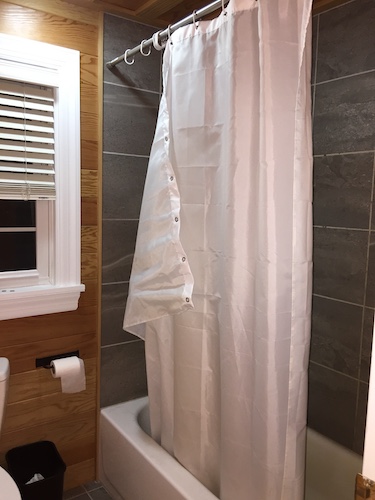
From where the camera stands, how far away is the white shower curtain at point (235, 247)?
50.3 inches

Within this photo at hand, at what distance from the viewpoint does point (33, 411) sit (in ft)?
6.50

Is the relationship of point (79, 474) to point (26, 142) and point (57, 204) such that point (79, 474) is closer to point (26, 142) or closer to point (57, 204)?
point (57, 204)

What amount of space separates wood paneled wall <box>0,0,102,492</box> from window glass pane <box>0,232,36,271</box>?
9.4 inches

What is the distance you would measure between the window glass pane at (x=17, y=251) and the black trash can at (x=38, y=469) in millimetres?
826

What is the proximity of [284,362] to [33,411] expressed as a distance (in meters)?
1.26

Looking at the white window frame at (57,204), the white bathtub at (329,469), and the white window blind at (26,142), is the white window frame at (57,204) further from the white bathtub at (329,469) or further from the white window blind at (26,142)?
the white bathtub at (329,469)

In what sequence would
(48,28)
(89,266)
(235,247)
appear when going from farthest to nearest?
1. (89,266)
2. (48,28)
3. (235,247)

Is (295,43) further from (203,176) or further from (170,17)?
(170,17)

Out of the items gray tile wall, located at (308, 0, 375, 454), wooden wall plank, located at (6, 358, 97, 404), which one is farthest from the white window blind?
gray tile wall, located at (308, 0, 375, 454)

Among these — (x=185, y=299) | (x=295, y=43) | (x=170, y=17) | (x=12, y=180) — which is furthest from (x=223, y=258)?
(x=170, y=17)

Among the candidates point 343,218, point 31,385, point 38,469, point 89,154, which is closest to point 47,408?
point 31,385

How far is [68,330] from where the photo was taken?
80.4 inches

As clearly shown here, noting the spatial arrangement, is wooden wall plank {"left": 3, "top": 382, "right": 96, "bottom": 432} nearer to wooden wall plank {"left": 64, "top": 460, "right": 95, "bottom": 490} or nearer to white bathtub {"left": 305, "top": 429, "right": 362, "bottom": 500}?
wooden wall plank {"left": 64, "top": 460, "right": 95, "bottom": 490}

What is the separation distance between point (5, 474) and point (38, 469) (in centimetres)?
48
